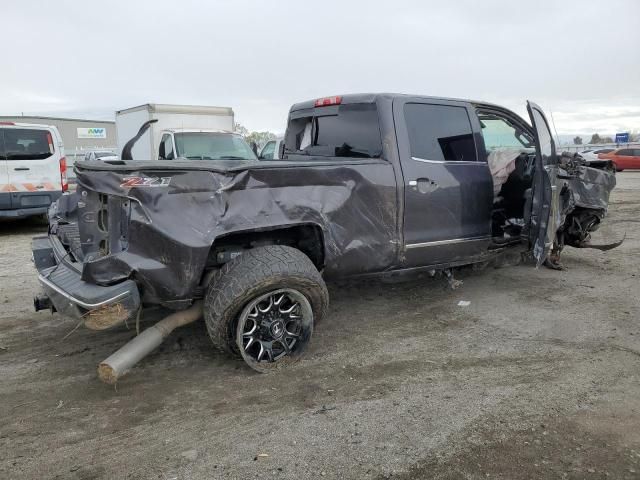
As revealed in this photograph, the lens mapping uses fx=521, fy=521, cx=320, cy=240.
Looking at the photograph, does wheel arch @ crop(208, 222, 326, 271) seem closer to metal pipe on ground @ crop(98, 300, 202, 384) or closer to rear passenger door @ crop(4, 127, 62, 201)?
metal pipe on ground @ crop(98, 300, 202, 384)

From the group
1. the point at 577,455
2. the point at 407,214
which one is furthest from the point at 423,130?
the point at 577,455

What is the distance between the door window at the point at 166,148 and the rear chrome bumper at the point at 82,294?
763 cm

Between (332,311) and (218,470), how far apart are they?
250cm

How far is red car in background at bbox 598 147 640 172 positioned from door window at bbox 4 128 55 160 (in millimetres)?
26659

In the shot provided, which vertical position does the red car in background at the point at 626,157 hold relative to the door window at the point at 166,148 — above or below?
below

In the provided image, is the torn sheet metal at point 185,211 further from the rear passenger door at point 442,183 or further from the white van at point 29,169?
the white van at point 29,169

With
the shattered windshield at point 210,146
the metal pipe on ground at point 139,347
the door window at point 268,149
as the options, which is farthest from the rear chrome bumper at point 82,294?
the door window at point 268,149

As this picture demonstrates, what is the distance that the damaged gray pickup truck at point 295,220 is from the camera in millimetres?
3217

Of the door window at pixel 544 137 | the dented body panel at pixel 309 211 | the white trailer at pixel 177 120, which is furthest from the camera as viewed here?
the white trailer at pixel 177 120

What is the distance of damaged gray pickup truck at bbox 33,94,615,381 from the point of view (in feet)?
10.6

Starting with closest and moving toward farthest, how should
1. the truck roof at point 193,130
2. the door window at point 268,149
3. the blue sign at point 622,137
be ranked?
the truck roof at point 193,130
the door window at point 268,149
the blue sign at point 622,137

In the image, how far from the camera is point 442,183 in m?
4.46

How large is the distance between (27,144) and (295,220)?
7.31 meters

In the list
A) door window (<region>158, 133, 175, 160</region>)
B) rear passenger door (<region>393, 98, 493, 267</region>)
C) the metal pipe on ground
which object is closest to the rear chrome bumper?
the metal pipe on ground
